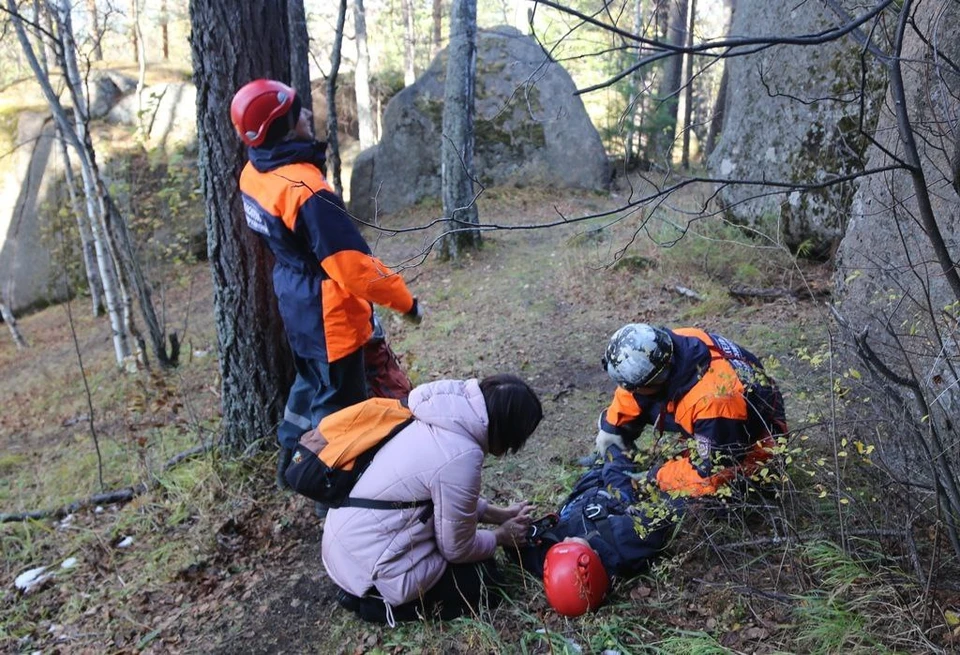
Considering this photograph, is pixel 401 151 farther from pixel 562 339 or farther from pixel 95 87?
pixel 562 339

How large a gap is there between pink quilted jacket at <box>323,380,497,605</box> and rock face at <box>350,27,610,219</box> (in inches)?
448

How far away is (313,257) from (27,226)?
571 inches

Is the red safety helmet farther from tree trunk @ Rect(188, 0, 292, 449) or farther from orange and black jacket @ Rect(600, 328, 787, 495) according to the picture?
orange and black jacket @ Rect(600, 328, 787, 495)

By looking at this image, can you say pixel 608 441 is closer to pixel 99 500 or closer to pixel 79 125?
pixel 99 500

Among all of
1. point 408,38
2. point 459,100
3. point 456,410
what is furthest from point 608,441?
point 408,38

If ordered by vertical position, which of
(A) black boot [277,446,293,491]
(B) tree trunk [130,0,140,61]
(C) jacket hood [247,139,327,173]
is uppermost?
(B) tree trunk [130,0,140,61]

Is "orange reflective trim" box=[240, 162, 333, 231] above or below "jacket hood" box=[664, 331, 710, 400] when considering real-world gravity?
above

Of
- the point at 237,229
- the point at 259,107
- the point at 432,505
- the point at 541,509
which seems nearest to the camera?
the point at 432,505

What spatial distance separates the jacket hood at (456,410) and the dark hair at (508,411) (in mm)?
31

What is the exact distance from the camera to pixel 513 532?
3.10m

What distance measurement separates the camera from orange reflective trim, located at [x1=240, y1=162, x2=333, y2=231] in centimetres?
323

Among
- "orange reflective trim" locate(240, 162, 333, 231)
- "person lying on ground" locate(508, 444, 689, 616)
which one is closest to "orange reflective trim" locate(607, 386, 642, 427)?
"person lying on ground" locate(508, 444, 689, 616)

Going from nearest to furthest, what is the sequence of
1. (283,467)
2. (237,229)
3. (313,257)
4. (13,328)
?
(313,257), (283,467), (237,229), (13,328)

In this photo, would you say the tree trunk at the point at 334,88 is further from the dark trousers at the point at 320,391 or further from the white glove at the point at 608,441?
the white glove at the point at 608,441
